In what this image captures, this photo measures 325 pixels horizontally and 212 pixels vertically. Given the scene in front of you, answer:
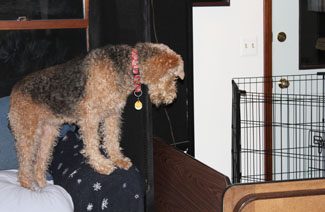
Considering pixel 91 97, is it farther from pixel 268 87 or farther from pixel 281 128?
pixel 281 128

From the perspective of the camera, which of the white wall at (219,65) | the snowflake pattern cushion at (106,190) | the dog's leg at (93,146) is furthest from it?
the white wall at (219,65)

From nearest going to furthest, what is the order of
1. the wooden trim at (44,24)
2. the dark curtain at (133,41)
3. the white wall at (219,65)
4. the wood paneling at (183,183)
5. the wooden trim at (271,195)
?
the wooden trim at (271,195) < the wood paneling at (183,183) < the dark curtain at (133,41) < the wooden trim at (44,24) < the white wall at (219,65)

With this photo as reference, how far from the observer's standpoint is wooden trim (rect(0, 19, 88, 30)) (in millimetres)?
3098

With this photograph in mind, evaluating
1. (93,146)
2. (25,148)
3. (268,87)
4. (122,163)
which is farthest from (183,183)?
(268,87)

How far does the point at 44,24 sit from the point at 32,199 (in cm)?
142

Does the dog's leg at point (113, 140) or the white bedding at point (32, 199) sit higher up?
the dog's leg at point (113, 140)

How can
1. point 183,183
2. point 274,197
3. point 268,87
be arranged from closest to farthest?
1. point 274,197
2. point 183,183
3. point 268,87

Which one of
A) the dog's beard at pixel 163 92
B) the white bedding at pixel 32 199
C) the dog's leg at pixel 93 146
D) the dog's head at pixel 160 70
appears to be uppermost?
the dog's head at pixel 160 70

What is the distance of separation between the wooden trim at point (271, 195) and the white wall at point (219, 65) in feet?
5.79

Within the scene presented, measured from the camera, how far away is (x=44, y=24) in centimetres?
321

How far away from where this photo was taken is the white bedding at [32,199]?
2.15 m

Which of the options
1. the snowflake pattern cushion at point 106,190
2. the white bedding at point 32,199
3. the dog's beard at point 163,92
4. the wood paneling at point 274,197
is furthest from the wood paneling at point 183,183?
the white bedding at point 32,199

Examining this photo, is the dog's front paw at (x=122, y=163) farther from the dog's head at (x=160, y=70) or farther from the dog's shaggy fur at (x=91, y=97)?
the dog's head at (x=160, y=70)

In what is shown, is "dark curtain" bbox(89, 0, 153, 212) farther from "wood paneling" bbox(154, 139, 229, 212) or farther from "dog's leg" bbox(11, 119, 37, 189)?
"dog's leg" bbox(11, 119, 37, 189)
